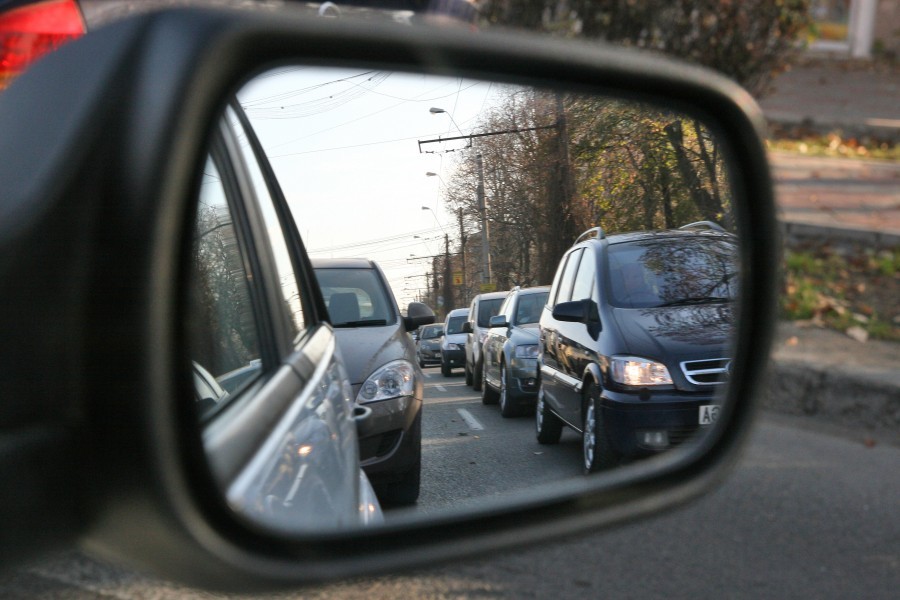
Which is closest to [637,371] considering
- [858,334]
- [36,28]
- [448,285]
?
[448,285]

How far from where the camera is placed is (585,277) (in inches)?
59.0

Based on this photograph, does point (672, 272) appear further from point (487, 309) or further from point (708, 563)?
point (708, 563)

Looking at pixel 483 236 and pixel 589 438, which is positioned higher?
pixel 483 236

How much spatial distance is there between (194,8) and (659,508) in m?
1.01

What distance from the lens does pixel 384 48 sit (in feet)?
4.04

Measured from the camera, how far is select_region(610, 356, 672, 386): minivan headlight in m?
1.58

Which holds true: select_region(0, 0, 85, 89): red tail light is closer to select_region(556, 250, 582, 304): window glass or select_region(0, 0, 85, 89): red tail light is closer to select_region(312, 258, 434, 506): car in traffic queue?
select_region(312, 258, 434, 506): car in traffic queue

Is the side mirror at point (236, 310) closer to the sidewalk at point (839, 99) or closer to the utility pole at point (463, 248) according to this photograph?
the utility pole at point (463, 248)

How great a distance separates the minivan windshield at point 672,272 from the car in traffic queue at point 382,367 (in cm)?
33

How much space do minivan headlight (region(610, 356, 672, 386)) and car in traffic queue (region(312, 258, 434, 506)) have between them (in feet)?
1.13

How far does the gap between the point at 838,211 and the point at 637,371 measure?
8558 mm

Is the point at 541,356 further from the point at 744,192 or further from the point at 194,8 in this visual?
the point at 194,8

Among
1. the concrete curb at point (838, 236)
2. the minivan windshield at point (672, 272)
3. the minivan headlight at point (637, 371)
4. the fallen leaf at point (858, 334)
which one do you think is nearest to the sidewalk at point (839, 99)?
the concrete curb at point (838, 236)

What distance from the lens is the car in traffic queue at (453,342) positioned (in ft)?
4.74
